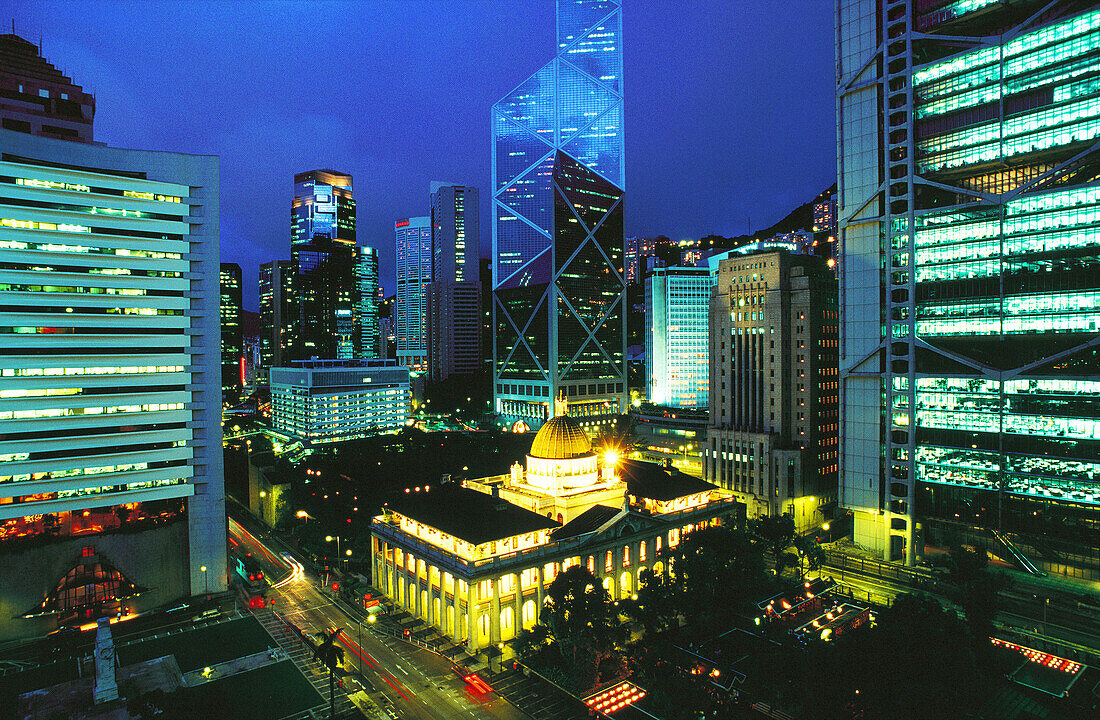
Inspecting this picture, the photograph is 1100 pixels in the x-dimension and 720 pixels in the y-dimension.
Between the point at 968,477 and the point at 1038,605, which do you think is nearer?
the point at 1038,605

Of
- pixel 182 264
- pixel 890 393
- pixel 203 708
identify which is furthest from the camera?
pixel 890 393

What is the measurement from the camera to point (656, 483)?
93.2 meters

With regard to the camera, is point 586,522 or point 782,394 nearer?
point 586,522

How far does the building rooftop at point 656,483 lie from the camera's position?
89688 millimetres

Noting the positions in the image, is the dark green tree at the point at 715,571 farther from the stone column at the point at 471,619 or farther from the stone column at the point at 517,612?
the stone column at the point at 471,619

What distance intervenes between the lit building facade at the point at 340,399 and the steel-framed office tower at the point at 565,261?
38.0 meters

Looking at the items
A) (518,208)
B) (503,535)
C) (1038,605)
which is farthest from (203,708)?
(518,208)

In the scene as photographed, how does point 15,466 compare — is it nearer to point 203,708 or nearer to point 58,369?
point 58,369

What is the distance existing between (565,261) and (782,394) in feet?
307

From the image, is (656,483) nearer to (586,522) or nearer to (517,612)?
(586,522)

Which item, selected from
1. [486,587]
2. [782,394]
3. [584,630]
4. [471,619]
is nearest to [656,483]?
[782,394]

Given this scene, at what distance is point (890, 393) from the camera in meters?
84.7

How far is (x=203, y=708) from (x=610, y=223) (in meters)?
176

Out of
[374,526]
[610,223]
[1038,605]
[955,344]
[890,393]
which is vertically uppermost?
[610,223]
